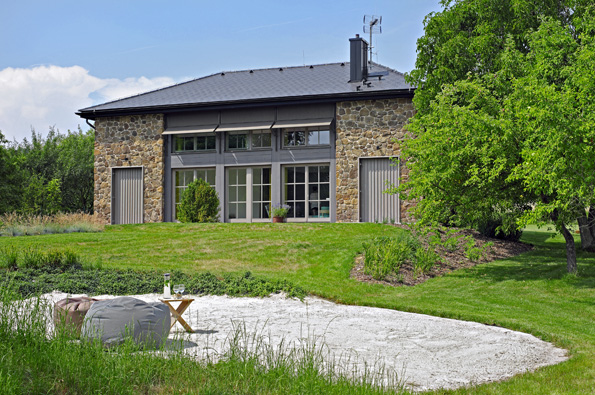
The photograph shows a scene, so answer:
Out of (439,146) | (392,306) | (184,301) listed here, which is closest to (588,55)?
(439,146)

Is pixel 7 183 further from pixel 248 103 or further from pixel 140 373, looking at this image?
pixel 140 373

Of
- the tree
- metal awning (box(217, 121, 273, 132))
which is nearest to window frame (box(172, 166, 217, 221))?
metal awning (box(217, 121, 273, 132))

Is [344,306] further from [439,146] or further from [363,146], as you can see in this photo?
[363,146]

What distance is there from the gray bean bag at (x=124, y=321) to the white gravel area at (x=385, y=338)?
37 cm

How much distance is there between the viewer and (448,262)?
1425 cm

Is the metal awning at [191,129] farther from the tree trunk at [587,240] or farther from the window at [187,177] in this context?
the tree trunk at [587,240]

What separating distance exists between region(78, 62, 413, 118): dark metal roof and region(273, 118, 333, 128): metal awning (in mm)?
884

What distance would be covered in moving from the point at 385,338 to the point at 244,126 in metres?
15.7

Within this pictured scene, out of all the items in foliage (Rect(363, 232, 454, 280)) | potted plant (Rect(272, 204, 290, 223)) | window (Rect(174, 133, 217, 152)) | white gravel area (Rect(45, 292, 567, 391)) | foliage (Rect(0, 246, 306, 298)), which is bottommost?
white gravel area (Rect(45, 292, 567, 391))

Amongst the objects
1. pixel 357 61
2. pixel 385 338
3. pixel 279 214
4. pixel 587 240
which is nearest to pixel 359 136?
pixel 357 61

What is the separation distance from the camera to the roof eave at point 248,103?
66.7ft

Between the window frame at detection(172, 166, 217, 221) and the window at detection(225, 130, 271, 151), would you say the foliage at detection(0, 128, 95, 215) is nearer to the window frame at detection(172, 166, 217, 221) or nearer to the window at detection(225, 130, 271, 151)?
the window frame at detection(172, 166, 217, 221)

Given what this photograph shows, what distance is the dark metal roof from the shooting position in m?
21.2

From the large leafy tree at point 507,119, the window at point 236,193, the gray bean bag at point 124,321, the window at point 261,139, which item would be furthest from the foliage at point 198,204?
the gray bean bag at point 124,321
